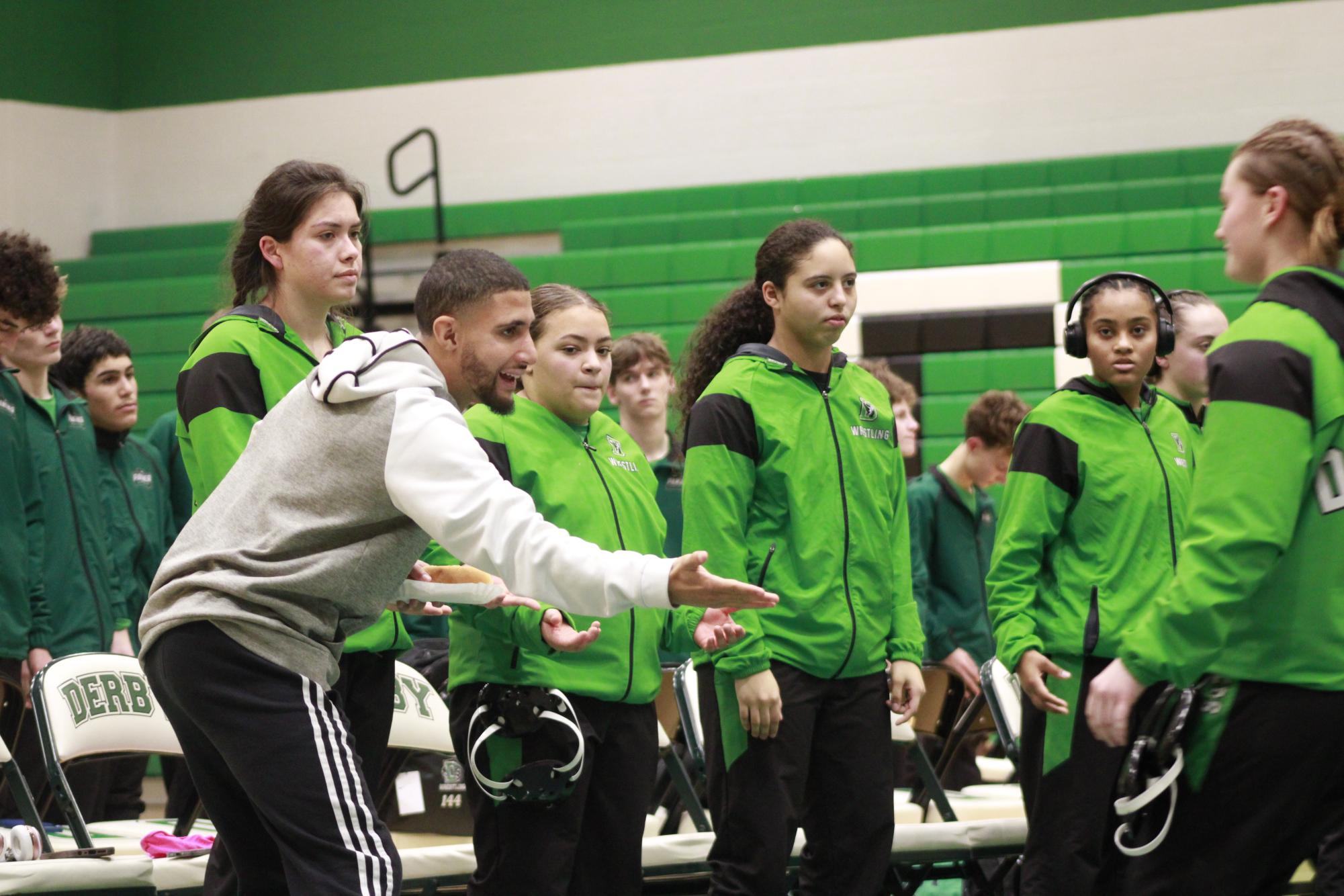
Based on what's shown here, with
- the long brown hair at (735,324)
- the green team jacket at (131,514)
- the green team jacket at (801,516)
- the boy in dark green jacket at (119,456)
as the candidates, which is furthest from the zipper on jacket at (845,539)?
the green team jacket at (131,514)

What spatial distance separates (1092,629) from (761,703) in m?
0.82

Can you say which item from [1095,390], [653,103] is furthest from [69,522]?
[653,103]

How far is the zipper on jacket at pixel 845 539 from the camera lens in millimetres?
3420

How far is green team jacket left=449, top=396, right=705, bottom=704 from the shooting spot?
321cm

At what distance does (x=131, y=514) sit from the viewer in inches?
230

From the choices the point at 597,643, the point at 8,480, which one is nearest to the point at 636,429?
the point at 8,480

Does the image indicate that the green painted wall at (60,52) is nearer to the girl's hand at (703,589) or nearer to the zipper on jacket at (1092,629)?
the zipper on jacket at (1092,629)

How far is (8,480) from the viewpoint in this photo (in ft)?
15.6

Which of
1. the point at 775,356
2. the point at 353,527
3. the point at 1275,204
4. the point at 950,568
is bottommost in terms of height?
the point at 950,568

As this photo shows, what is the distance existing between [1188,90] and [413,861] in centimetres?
789

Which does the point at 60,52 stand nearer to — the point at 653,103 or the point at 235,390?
the point at 653,103

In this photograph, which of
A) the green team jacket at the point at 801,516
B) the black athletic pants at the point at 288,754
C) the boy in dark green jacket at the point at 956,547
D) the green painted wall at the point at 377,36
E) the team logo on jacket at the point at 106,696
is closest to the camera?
the black athletic pants at the point at 288,754

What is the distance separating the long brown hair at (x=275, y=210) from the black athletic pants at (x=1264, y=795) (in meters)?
2.03

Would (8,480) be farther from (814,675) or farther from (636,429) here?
(814,675)
